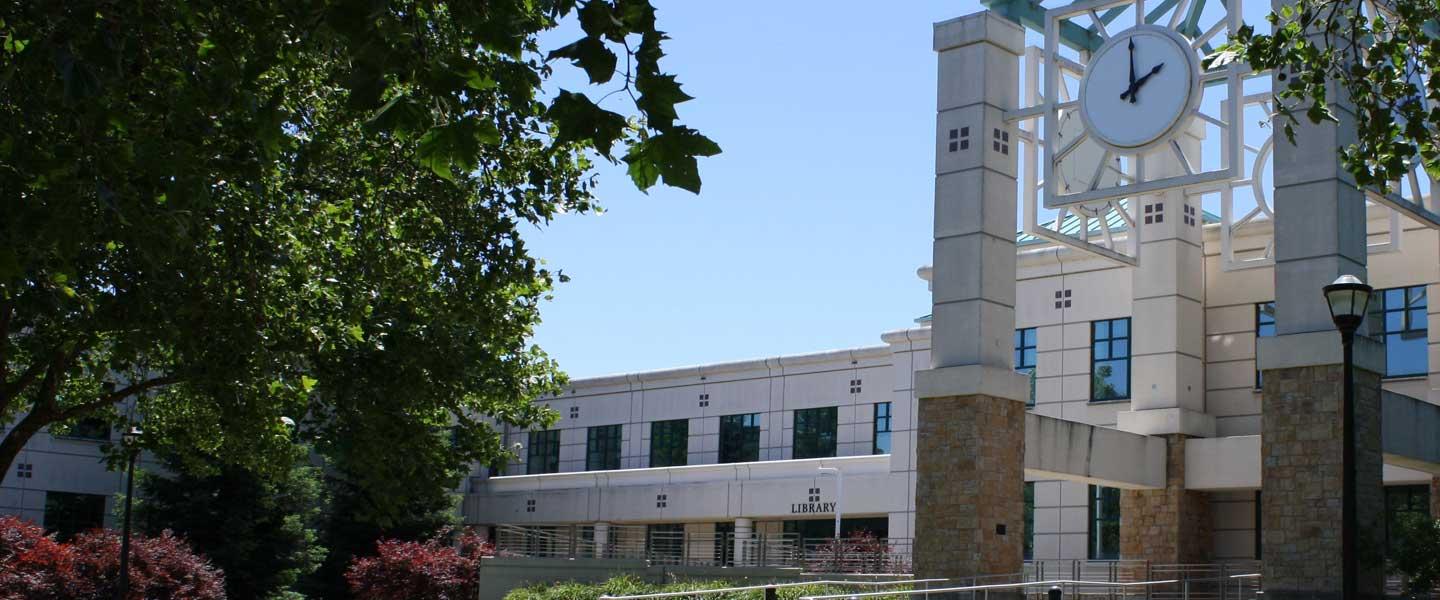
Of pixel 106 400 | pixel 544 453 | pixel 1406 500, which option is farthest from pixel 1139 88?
pixel 544 453

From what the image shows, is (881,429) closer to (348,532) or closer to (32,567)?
(348,532)

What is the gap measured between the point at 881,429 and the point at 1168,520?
14.8 metres

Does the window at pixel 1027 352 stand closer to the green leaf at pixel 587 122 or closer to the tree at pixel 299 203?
the tree at pixel 299 203

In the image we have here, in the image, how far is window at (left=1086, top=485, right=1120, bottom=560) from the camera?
34.0 metres

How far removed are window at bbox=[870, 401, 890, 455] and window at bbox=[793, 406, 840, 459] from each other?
143 cm

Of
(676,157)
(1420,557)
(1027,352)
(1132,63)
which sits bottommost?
(1420,557)

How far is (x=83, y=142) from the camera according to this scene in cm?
1084

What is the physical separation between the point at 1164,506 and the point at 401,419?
1745 centimetres

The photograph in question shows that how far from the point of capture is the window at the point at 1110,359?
34.9m

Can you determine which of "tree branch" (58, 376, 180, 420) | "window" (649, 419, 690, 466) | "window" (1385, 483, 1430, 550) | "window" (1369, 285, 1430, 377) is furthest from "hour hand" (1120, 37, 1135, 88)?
"window" (649, 419, 690, 466)

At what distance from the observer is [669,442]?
171 ft

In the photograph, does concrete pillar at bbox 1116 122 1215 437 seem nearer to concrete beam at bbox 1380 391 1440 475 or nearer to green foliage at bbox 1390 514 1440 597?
concrete beam at bbox 1380 391 1440 475

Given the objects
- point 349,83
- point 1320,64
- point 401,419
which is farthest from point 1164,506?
point 349,83

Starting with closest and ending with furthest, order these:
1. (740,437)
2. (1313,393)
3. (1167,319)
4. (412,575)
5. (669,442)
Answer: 1. (1313,393)
2. (1167,319)
3. (412,575)
4. (740,437)
5. (669,442)
